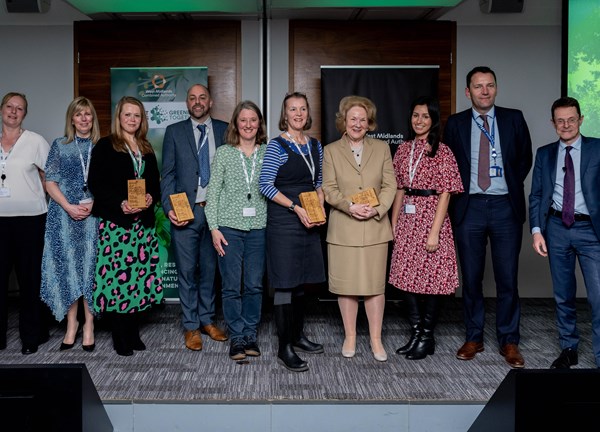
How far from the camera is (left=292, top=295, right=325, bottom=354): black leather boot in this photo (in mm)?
3967

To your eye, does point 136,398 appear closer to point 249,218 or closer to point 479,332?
point 249,218

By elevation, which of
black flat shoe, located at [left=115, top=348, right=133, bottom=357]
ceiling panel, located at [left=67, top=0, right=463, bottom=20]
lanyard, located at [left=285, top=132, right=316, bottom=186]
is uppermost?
ceiling panel, located at [left=67, top=0, right=463, bottom=20]

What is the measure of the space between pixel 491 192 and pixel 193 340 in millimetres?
2093

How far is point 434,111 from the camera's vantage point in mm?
3736

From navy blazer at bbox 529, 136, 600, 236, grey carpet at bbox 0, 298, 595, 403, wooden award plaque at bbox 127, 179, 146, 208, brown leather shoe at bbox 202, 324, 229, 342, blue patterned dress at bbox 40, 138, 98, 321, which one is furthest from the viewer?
brown leather shoe at bbox 202, 324, 229, 342

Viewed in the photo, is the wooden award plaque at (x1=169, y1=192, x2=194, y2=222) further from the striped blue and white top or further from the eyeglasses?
A: the eyeglasses

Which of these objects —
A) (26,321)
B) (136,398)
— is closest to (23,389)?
(136,398)

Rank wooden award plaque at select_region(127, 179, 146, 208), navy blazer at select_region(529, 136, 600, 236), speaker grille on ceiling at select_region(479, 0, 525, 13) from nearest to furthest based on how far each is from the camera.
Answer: navy blazer at select_region(529, 136, 600, 236), wooden award plaque at select_region(127, 179, 146, 208), speaker grille on ceiling at select_region(479, 0, 525, 13)

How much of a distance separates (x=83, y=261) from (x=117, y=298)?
32 cm

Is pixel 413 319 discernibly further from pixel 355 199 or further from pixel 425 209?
pixel 355 199

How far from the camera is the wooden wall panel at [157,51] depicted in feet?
18.5

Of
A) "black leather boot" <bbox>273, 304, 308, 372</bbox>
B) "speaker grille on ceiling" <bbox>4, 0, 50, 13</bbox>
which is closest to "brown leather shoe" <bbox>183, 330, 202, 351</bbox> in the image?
"black leather boot" <bbox>273, 304, 308, 372</bbox>

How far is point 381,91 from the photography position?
553 centimetres

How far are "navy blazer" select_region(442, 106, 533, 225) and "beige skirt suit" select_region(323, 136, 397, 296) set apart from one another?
16.8 inches
